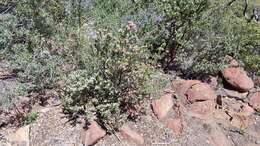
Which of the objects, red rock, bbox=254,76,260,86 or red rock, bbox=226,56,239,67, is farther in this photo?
red rock, bbox=254,76,260,86

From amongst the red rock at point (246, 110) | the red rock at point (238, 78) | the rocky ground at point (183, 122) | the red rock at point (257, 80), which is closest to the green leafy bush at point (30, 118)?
the rocky ground at point (183, 122)

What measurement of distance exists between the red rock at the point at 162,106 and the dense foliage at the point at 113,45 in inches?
10.8

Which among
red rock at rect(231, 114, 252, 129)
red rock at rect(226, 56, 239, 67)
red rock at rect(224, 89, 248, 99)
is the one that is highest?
red rock at rect(226, 56, 239, 67)

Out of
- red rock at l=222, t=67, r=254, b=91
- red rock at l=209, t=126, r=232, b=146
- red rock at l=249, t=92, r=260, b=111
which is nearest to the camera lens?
red rock at l=209, t=126, r=232, b=146

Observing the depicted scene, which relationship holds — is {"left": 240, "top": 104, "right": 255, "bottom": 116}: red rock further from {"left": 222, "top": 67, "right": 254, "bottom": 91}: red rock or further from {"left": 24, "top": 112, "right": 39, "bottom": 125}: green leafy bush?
{"left": 24, "top": 112, "right": 39, "bottom": 125}: green leafy bush

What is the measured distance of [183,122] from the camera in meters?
5.75

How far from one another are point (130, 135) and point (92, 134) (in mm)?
473

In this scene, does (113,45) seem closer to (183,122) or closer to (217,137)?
(183,122)

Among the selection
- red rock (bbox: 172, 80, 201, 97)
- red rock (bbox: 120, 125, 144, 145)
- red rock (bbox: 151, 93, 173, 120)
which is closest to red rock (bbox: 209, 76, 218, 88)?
red rock (bbox: 172, 80, 201, 97)

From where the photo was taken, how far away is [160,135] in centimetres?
544

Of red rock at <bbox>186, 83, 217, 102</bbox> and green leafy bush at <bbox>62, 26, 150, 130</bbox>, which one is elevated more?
green leafy bush at <bbox>62, 26, 150, 130</bbox>

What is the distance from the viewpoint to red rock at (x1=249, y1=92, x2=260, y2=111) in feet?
22.3

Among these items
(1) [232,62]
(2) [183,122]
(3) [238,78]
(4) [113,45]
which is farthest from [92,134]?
(1) [232,62]

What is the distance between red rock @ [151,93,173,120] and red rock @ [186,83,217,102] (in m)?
0.55
